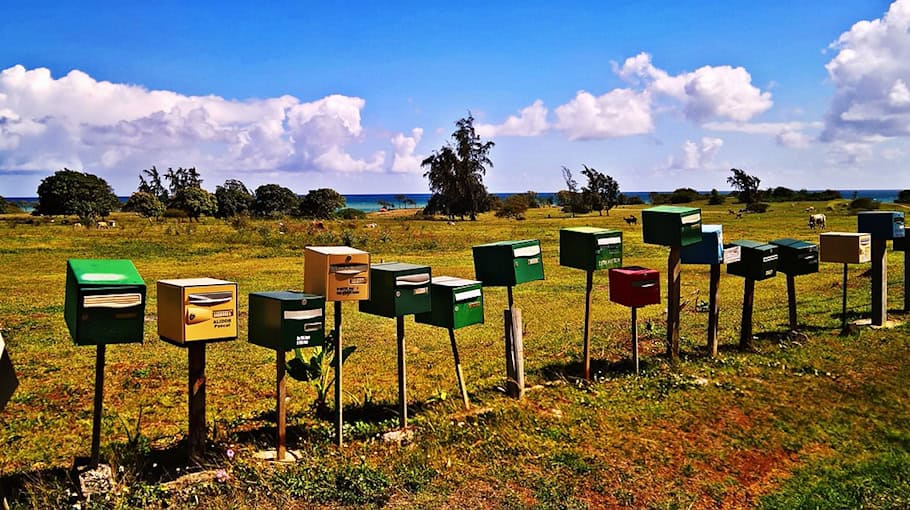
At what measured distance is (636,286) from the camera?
25.2 feet

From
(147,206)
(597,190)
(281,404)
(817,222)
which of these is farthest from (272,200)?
(281,404)

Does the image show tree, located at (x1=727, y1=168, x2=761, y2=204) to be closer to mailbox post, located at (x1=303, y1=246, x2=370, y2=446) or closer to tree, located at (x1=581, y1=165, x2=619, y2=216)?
tree, located at (x1=581, y1=165, x2=619, y2=216)

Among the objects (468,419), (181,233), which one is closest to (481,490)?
(468,419)

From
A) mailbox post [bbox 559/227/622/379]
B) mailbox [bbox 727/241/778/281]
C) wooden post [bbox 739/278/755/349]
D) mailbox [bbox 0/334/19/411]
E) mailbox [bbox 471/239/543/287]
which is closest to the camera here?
mailbox [bbox 0/334/19/411]

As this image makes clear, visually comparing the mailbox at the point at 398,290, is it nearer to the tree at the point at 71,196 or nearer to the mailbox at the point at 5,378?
the mailbox at the point at 5,378

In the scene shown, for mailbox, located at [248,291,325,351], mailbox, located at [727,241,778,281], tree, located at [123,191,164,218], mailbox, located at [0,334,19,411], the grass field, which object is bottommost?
the grass field

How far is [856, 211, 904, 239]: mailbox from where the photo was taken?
32.7 feet

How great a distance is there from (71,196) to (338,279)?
213 feet

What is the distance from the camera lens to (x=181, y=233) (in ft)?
101

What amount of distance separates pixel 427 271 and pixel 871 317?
788 cm

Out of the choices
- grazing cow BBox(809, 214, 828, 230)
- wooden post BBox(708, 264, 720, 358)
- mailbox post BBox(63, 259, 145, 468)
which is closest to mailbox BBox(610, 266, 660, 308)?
wooden post BBox(708, 264, 720, 358)

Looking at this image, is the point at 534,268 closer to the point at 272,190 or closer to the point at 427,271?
the point at 427,271

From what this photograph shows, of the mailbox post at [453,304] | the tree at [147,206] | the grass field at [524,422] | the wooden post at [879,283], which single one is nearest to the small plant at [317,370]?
the grass field at [524,422]

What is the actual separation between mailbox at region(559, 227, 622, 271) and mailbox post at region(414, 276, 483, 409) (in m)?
1.41
